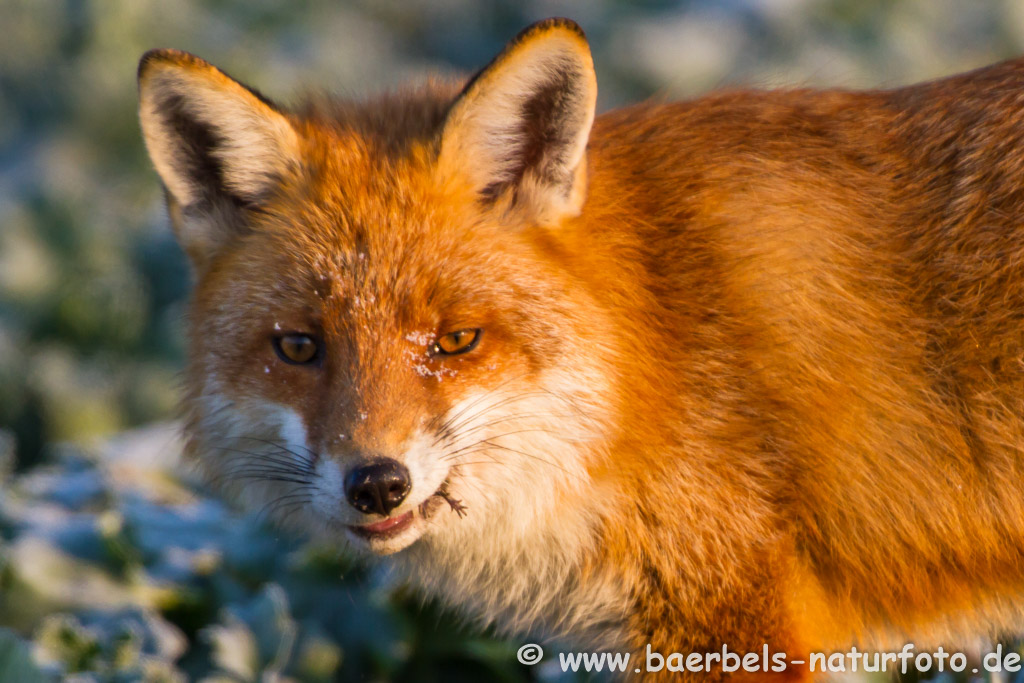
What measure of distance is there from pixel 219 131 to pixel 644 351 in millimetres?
1304

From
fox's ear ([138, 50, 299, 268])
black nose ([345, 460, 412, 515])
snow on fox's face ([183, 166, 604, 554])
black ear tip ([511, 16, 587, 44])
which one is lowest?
black nose ([345, 460, 412, 515])

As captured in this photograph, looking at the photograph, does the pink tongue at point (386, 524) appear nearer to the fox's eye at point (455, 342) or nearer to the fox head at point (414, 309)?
the fox head at point (414, 309)

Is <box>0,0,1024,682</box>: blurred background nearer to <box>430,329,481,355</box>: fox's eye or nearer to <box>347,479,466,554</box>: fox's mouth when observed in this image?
<box>347,479,466,554</box>: fox's mouth

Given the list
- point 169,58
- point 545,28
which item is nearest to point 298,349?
point 169,58

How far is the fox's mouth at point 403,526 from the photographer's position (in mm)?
2570

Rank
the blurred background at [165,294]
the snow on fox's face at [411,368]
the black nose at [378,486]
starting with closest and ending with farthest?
the black nose at [378,486] < the snow on fox's face at [411,368] < the blurred background at [165,294]

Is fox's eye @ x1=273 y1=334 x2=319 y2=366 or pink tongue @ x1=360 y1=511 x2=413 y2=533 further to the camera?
fox's eye @ x1=273 y1=334 x2=319 y2=366

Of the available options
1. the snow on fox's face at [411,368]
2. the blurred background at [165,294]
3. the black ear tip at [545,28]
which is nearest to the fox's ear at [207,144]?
the snow on fox's face at [411,368]

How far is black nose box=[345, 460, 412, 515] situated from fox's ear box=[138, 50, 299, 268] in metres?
0.93

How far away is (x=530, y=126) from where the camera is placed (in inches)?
109

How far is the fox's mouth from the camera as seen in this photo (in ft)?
8.43

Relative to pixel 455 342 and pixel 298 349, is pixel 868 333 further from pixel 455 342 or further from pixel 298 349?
pixel 298 349

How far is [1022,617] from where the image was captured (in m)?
2.87

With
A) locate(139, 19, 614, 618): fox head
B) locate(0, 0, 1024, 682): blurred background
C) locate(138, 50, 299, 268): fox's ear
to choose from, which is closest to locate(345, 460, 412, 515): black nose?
locate(139, 19, 614, 618): fox head
